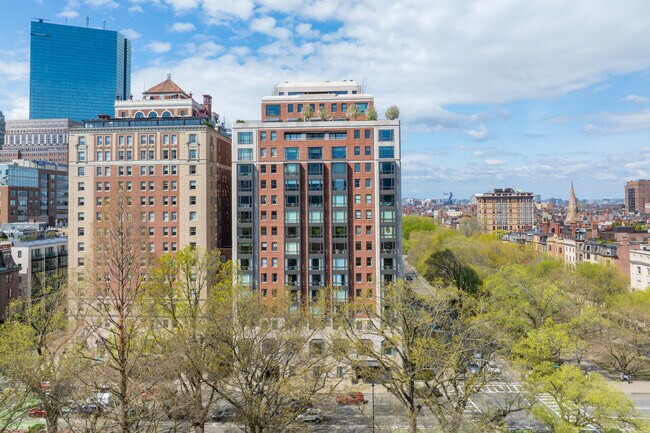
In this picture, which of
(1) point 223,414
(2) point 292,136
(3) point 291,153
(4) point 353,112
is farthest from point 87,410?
(4) point 353,112

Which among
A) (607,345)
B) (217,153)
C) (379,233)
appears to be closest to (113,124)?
(217,153)

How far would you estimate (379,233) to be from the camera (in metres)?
74.4

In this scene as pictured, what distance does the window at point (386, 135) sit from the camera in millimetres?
75438

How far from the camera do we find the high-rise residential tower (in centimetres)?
7450

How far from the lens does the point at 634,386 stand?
58.1 metres

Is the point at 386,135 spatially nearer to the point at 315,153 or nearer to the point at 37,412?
the point at 315,153

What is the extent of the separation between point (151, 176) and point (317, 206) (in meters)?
29.5

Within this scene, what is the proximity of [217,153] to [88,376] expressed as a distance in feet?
184

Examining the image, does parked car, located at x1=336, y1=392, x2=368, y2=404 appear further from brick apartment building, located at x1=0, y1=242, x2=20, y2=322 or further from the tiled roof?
the tiled roof

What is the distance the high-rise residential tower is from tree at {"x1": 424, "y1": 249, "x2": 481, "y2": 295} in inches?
852

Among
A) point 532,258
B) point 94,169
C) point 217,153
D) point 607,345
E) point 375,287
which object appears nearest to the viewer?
point 607,345

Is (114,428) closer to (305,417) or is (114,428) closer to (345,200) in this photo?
(305,417)

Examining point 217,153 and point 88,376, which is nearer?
point 88,376

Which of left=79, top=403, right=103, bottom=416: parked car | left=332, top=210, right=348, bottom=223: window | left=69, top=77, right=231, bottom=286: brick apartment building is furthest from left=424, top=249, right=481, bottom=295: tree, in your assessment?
left=79, top=403, right=103, bottom=416: parked car
